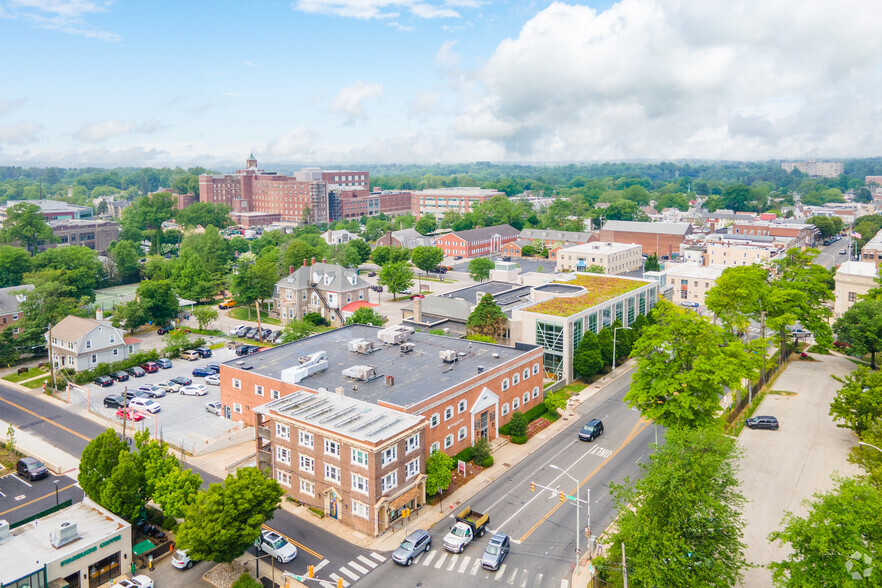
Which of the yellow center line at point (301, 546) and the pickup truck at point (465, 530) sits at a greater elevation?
the pickup truck at point (465, 530)

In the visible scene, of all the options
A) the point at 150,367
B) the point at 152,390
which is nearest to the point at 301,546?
the point at 152,390

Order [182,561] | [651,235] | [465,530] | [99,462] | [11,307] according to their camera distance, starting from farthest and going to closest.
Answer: [651,235] → [11,307] → [99,462] → [465,530] → [182,561]

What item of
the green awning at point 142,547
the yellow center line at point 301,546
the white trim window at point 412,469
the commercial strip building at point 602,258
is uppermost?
the commercial strip building at point 602,258

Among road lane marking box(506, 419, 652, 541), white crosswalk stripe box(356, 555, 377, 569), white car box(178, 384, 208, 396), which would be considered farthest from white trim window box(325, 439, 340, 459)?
white car box(178, 384, 208, 396)

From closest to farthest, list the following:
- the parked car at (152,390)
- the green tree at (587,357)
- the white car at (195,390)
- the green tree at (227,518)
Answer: the green tree at (227,518)
the parked car at (152,390)
the white car at (195,390)
the green tree at (587,357)

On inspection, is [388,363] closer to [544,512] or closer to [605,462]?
[544,512]

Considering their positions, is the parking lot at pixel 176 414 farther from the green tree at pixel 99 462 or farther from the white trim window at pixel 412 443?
the white trim window at pixel 412 443

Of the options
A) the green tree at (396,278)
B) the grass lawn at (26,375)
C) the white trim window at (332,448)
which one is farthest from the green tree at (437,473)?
the green tree at (396,278)
